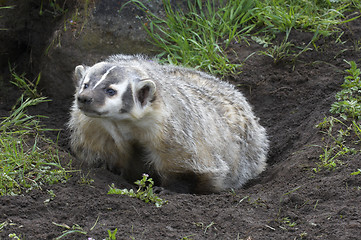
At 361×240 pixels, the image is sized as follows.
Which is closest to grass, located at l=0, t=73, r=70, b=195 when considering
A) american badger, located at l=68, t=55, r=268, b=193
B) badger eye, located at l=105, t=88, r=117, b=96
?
american badger, located at l=68, t=55, r=268, b=193

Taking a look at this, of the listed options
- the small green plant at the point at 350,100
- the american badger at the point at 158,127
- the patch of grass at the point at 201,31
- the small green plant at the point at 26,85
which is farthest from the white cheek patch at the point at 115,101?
the small green plant at the point at 26,85

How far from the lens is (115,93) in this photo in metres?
4.19

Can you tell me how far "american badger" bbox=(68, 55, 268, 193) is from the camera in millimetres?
4258

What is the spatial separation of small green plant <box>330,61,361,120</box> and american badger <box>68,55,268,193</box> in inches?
34.2

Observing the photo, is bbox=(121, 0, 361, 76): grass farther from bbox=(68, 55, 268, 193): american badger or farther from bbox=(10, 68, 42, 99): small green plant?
bbox=(10, 68, 42, 99): small green plant

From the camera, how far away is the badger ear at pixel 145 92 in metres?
4.35

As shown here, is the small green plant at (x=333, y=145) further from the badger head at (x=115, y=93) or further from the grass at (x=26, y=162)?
the grass at (x=26, y=162)

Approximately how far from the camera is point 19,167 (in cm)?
443

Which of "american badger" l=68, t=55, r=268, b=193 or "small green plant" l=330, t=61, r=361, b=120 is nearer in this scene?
"american badger" l=68, t=55, r=268, b=193

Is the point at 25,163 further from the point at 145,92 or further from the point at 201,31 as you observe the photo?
the point at 201,31

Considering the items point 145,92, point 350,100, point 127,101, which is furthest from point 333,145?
point 127,101

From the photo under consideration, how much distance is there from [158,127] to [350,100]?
1.90 meters

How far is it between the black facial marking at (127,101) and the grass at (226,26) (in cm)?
222

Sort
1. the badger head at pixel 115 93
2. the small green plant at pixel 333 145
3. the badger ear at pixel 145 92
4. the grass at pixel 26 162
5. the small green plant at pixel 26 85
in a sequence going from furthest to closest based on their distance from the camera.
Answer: the small green plant at pixel 26 85 < the small green plant at pixel 333 145 < the badger ear at pixel 145 92 < the grass at pixel 26 162 < the badger head at pixel 115 93
